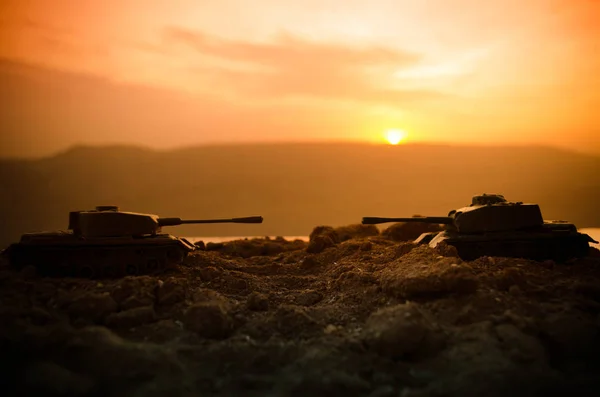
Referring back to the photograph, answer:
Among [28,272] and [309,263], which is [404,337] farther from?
[28,272]

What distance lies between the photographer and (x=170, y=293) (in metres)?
7.31

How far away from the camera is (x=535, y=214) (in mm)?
10273

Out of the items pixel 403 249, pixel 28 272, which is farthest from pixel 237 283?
pixel 403 249

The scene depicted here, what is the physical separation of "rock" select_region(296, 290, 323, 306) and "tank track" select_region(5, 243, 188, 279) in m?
3.04

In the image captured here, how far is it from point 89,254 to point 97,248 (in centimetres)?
20

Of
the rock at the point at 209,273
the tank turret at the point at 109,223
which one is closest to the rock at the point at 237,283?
the rock at the point at 209,273

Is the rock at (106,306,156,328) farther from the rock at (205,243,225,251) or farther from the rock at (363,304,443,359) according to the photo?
the rock at (205,243,225,251)

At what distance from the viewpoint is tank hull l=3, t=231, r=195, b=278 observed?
924cm

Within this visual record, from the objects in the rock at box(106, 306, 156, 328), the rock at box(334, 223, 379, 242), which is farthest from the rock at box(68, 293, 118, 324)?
the rock at box(334, 223, 379, 242)

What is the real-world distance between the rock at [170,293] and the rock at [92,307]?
2.13 feet

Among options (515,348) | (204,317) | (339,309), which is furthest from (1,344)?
(515,348)

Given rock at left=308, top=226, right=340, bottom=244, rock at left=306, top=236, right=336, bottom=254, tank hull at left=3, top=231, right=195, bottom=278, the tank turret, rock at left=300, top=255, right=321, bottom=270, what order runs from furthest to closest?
rock at left=308, top=226, right=340, bottom=244 → rock at left=306, top=236, right=336, bottom=254 → rock at left=300, top=255, right=321, bottom=270 → the tank turret → tank hull at left=3, top=231, right=195, bottom=278

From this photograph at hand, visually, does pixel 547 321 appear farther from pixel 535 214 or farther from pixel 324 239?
pixel 324 239

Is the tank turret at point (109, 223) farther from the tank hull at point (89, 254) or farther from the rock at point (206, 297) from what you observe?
the rock at point (206, 297)
